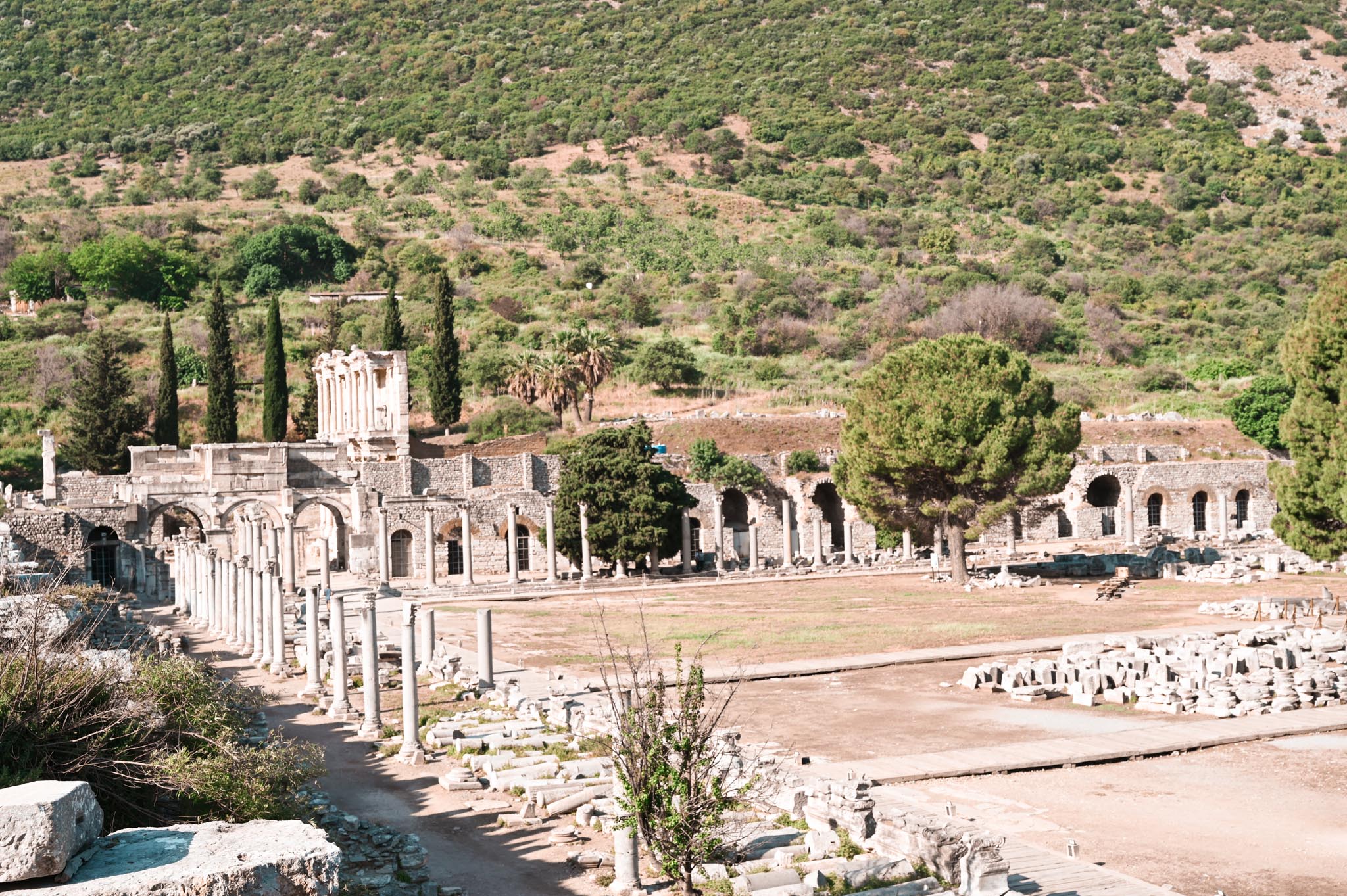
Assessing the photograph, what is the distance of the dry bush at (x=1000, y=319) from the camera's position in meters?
85.5

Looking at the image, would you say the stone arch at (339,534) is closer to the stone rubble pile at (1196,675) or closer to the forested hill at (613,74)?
the stone rubble pile at (1196,675)

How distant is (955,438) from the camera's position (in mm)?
42938

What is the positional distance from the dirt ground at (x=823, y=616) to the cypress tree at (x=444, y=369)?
21685 mm

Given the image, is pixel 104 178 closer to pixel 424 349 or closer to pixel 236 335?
pixel 236 335

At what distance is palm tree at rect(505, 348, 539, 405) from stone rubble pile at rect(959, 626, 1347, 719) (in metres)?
42.2

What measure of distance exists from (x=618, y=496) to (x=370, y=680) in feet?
93.9

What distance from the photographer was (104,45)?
14738 centimetres

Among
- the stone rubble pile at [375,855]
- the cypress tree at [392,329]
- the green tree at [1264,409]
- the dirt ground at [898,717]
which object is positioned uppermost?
the cypress tree at [392,329]

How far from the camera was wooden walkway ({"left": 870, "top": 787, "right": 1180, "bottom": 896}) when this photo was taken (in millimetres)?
12055

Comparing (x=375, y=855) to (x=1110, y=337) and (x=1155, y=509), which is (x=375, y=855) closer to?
(x=1155, y=509)

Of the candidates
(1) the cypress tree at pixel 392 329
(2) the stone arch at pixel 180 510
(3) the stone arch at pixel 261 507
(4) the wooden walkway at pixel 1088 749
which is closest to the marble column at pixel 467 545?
(3) the stone arch at pixel 261 507

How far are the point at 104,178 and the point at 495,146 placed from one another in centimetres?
3551

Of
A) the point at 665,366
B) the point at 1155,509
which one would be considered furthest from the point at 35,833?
the point at 665,366

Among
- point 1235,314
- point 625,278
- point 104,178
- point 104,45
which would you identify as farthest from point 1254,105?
point 104,45
